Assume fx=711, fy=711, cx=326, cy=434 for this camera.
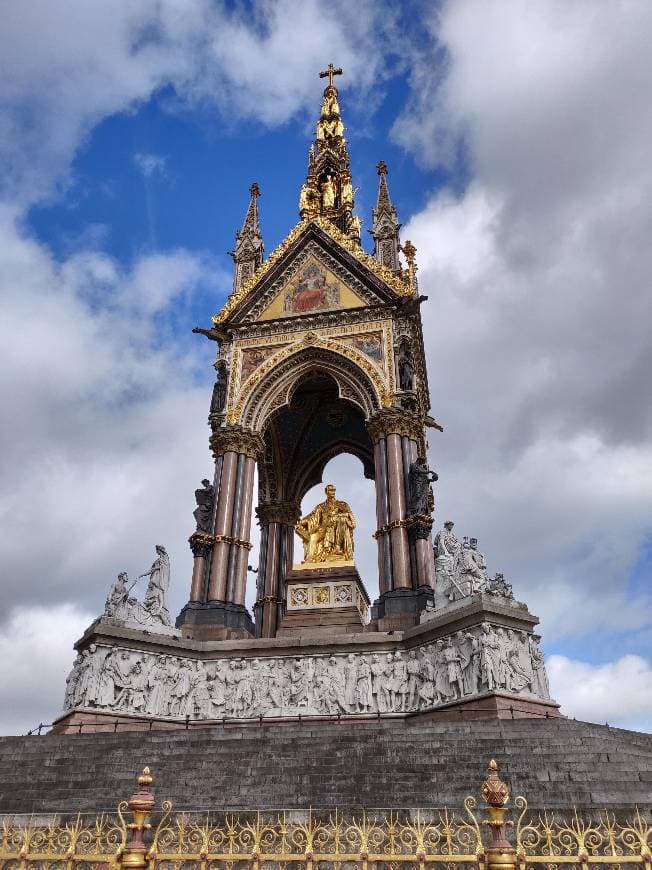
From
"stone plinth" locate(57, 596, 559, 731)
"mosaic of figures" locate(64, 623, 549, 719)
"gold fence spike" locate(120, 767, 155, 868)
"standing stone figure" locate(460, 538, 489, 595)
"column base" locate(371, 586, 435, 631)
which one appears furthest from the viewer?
"column base" locate(371, 586, 435, 631)

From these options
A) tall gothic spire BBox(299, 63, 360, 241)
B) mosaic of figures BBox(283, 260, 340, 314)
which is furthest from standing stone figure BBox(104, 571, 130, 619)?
tall gothic spire BBox(299, 63, 360, 241)

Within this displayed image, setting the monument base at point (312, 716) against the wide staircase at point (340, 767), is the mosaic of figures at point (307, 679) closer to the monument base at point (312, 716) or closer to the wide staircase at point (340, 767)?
the monument base at point (312, 716)

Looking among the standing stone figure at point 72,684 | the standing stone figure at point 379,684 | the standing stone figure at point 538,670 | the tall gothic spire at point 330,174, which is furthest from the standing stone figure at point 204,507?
the tall gothic spire at point 330,174

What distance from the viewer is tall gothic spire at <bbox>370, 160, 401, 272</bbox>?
25031 mm

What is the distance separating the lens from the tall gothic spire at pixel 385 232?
25.0 meters

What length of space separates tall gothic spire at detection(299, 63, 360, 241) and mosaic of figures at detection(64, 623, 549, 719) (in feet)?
55.3

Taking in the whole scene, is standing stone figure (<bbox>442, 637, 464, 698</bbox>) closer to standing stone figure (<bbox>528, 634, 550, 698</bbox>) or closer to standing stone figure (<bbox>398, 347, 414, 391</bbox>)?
standing stone figure (<bbox>528, 634, 550, 698</bbox>)

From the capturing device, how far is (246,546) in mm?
20266

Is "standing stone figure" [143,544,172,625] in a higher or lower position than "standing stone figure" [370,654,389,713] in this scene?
higher

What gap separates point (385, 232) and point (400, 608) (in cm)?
1407

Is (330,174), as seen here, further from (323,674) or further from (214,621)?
(323,674)

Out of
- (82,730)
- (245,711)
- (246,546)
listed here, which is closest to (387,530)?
(246,546)

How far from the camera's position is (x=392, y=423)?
2083 cm

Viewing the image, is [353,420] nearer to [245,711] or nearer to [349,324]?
[349,324]
